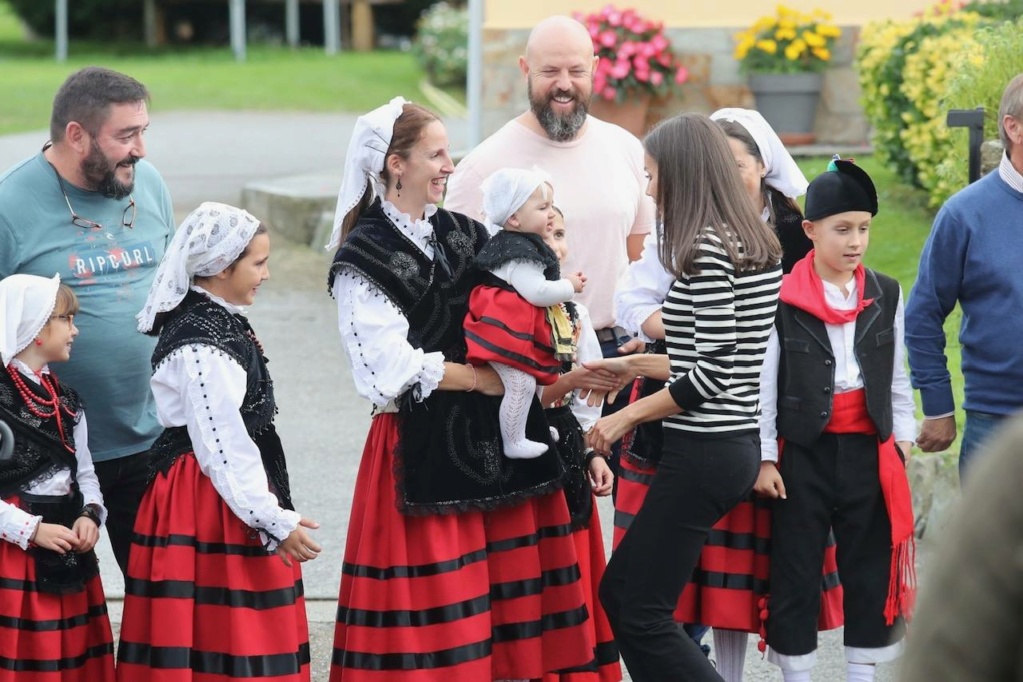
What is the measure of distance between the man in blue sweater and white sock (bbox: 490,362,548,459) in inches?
47.5

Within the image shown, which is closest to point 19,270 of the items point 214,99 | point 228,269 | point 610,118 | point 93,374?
A: point 93,374

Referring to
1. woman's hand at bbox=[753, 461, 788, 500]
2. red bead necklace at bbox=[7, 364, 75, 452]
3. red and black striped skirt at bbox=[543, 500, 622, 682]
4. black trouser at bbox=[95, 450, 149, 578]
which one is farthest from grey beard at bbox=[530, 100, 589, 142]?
red bead necklace at bbox=[7, 364, 75, 452]

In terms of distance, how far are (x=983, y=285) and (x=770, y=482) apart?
831 mm

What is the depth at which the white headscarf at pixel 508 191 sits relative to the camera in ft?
12.3

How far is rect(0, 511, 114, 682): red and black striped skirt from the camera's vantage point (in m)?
3.67

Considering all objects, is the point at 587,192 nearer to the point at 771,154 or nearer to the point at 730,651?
the point at 771,154

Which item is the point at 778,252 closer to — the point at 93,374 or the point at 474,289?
the point at 474,289

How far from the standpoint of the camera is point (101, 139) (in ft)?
13.1

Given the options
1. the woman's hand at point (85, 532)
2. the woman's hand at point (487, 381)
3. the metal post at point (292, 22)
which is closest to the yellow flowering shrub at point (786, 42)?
the woman's hand at point (487, 381)

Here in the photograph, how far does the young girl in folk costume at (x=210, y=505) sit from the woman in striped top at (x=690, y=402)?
0.83m

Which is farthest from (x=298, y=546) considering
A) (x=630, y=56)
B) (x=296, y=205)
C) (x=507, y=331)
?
(x=630, y=56)

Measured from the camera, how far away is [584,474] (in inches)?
161

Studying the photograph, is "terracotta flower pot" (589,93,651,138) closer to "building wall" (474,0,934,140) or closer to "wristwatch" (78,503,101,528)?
"building wall" (474,0,934,140)

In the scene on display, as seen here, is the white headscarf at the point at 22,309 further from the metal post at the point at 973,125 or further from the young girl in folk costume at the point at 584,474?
the metal post at the point at 973,125
